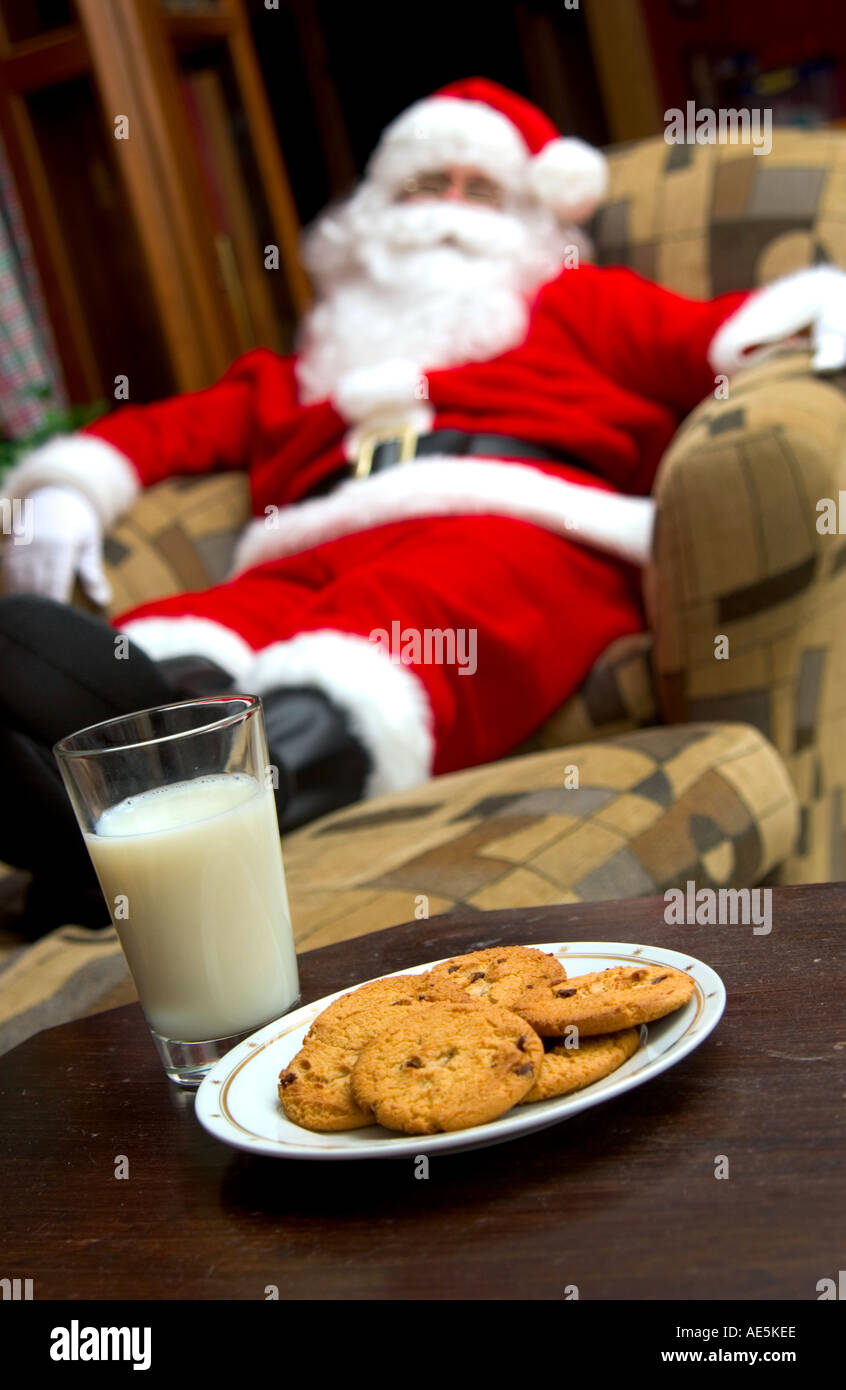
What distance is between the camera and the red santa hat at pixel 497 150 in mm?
1957

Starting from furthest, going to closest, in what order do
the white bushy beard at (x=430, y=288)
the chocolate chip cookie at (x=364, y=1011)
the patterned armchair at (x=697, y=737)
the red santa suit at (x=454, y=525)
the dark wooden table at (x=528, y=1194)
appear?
the white bushy beard at (x=430, y=288) → the red santa suit at (x=454, y=525) → the patterned armchair at (x=697, y=737) → the chocolate chip cookie at (x=364, y=1011) → the dark wooden table at (x=528, y=1194)

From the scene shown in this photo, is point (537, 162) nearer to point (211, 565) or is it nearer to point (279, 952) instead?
point (211, 565)

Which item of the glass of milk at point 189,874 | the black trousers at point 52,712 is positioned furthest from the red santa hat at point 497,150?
the glass of milk at point 189,874

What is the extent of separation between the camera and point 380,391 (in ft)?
6.06

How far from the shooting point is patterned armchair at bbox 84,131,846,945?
94cm

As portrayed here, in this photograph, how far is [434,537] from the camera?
62.7 inches

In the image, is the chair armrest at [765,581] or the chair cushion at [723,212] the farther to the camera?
the chair cushion at [723,212]

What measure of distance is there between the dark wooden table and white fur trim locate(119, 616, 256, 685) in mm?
928

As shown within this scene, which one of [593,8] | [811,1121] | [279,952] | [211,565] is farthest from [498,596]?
[593,8]

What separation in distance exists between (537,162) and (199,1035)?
5.70 feet

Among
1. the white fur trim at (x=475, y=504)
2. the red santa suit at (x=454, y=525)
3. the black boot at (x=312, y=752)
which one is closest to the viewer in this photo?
the black boot at (x=312, y=752)

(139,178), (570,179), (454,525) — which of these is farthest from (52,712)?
(139,178)

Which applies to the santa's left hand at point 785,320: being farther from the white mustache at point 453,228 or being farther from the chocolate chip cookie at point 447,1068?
the chocolate chip cookie at point 447,1068

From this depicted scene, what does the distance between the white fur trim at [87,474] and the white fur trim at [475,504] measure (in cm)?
23
